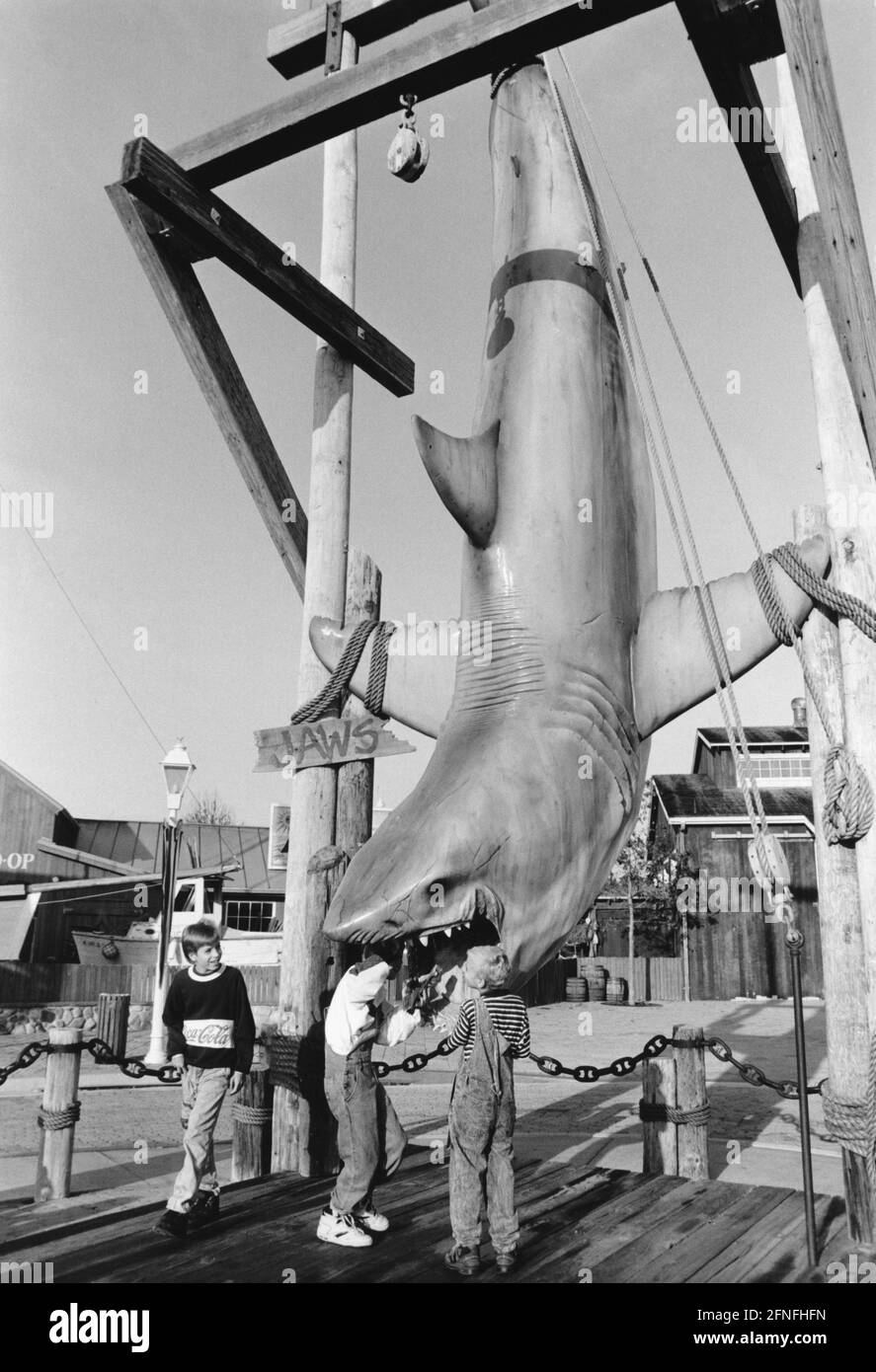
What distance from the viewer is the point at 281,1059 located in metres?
4.53

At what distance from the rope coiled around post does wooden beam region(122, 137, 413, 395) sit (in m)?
2.34

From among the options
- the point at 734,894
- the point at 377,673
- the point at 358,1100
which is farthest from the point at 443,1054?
the point at 734,894

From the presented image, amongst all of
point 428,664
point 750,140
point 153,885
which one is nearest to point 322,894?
point 428,664

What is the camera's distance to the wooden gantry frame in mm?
3049

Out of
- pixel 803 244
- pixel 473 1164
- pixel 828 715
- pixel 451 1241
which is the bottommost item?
pixel 451 1241

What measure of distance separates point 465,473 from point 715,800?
944 inches

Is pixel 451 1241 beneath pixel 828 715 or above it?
beneath

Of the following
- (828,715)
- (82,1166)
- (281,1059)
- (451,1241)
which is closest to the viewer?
(828,715)

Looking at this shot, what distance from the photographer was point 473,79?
3.51 metres

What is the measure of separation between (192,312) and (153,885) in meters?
18.3

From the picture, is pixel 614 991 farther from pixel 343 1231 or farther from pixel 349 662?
pixel 349 662

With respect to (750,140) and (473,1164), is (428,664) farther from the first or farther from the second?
(750,140)

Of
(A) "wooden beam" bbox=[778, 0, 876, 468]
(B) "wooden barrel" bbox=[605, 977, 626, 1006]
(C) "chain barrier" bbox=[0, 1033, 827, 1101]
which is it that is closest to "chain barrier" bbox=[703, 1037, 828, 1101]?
(C) "chain barrier" bbox=[0, 1033, 827, 1101]

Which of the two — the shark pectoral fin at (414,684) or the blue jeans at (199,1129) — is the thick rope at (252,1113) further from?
the shark pectoral fin at (414,684)
